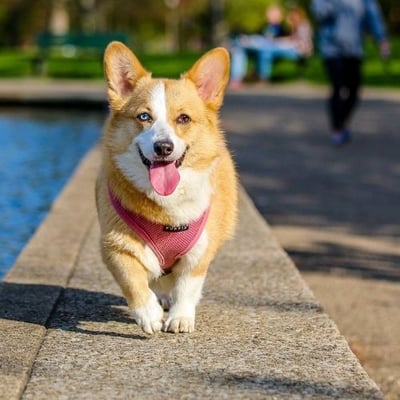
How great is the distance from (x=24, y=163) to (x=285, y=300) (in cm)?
714

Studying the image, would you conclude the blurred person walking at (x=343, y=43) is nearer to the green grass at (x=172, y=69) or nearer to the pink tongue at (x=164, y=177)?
the pink tongue at (x=164, y=177)

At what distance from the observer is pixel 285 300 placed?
4.96 metres

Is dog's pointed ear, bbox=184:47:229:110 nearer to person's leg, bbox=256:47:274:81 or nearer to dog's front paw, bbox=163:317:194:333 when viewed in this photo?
dog's front paw, bbox=163:317:194:333

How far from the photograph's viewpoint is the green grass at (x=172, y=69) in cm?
2580

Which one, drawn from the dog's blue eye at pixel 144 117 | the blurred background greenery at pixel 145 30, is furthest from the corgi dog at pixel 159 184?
the blurred background greenery at pixel 145 30

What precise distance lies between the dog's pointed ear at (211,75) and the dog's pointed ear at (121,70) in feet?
0.73

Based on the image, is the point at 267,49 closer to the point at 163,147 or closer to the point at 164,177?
the point at 164,177

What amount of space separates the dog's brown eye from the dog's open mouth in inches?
5.1

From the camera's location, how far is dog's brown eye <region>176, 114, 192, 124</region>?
425cm

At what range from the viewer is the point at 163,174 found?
13.9 ft

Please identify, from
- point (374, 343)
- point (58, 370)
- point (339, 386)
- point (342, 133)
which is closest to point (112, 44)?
point (58, 370)

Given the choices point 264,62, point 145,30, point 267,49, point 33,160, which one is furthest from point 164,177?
point 145,30

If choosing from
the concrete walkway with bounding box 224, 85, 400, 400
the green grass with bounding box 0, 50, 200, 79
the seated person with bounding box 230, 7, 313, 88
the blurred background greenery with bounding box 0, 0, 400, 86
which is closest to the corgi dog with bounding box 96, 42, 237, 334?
the concrete walkway with bounding box 224, 85, 400, 400

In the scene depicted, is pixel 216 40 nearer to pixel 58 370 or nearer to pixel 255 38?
pixel 255 38
